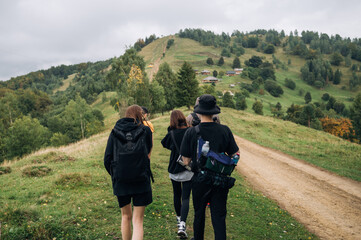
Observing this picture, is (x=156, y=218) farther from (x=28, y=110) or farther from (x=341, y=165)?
(x=28, y=110)

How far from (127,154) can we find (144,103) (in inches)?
1328

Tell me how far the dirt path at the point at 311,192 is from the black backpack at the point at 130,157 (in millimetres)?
5811

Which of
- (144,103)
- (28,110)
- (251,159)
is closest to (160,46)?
(28,110)

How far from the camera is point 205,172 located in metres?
3.89

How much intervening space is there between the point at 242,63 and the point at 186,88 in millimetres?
127275

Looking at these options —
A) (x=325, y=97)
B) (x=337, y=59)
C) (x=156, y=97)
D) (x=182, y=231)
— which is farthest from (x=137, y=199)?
(x=337, y=59)

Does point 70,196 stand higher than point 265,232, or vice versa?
point 70,196

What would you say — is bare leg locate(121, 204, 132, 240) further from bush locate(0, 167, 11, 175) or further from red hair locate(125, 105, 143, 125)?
bush locate(0, 167, 11, 175)

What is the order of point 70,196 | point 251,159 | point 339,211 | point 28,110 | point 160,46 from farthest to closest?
point 160,46
point 28,110
point 251,159
point 339,211
point 70,196

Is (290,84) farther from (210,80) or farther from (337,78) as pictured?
(210,80)

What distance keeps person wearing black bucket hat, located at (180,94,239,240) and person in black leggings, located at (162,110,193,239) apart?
0.99 meters

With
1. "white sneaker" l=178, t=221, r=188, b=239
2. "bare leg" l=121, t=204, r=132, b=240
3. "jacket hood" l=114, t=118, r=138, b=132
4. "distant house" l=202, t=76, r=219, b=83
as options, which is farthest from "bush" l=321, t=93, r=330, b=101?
"bare leg" l=121, t=204, r=132, b=240

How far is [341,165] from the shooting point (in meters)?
14.7

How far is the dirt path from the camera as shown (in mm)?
7105
